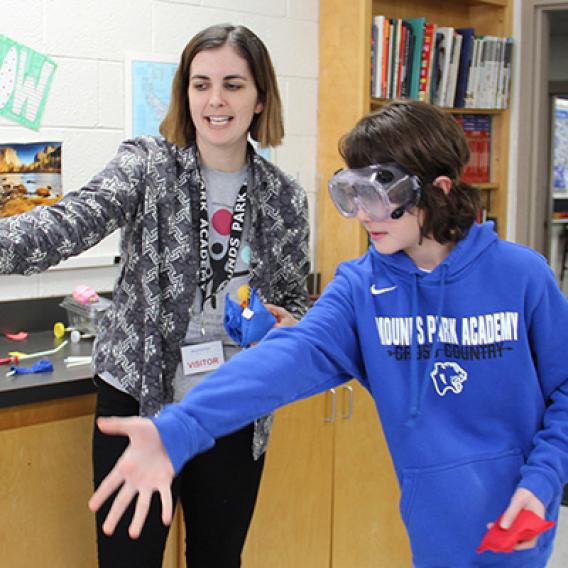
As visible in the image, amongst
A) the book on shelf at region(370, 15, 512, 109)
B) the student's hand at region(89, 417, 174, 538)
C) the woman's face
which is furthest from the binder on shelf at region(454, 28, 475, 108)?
the student's hand at region(89, 417, 174, 538)

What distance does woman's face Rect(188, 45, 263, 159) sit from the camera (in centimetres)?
179

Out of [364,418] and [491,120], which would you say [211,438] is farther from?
[491,120]

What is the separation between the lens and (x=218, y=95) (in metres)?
1.78

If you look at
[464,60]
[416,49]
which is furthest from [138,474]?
[464,60]

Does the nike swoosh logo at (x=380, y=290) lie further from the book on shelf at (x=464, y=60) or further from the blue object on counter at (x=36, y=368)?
the book on shelf at (x=464, y=60)

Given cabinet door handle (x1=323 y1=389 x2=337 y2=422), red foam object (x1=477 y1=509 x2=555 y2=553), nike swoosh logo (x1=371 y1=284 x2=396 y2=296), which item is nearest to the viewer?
red foam object (x1=477 y1=509 x2=555 y2=553)

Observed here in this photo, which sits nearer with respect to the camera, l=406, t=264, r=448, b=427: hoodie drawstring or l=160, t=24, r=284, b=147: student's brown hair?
l=406, t=264, r=448, b=427: hoodie drawstring

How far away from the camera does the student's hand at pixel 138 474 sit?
0.99 metres

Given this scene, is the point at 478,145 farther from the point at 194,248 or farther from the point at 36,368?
the point at 36,368

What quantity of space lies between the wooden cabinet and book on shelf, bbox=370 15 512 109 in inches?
50.6

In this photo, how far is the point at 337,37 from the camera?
310 centimetres

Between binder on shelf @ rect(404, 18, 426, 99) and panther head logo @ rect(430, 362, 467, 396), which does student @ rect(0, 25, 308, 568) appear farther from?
binder on shelf @ rect(404, 18, 426, 99)

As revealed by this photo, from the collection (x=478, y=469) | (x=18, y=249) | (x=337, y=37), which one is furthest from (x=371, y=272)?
(x=337, y=37)

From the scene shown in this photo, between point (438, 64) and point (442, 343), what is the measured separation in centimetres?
229
